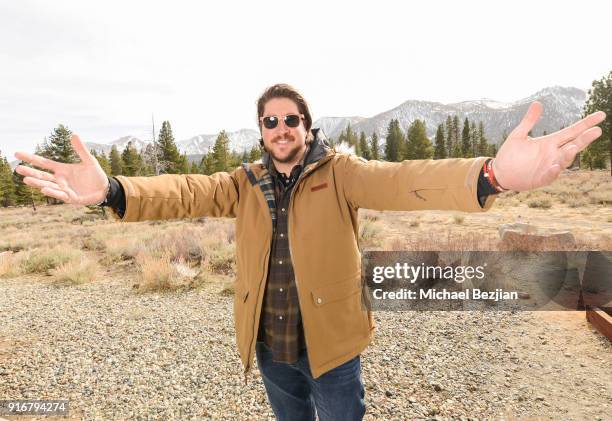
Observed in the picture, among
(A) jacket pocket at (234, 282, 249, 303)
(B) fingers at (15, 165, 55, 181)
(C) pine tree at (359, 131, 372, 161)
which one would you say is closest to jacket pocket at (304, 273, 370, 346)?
(A) jacket pocket at (234, 282, 249, 303)

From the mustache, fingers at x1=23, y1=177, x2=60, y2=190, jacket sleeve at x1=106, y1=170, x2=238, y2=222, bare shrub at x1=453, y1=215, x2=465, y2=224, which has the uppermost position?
the mustache

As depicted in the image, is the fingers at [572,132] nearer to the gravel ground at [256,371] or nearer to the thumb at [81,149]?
the thumb at [81,149]

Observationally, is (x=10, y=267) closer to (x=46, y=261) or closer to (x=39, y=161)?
(x=46, y=261)

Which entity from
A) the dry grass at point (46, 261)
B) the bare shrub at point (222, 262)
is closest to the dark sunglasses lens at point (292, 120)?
the bare shrub at point (222, 262)

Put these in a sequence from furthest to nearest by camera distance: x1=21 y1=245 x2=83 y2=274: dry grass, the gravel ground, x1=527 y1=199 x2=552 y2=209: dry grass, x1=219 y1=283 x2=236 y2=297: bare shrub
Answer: x1=527 y1=199 x2=552 y2=209: dry grass → x1=21 y1=245 x2=83 y2=274: dry grass → x1=219 y1=283 x2=236 y2=297: bare shrub → the gravel ground

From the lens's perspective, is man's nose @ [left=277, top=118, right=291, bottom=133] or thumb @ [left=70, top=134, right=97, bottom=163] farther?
man's nose @ [left=277, top=118, right=291, bottom=133]

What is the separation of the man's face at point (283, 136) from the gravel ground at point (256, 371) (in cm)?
290

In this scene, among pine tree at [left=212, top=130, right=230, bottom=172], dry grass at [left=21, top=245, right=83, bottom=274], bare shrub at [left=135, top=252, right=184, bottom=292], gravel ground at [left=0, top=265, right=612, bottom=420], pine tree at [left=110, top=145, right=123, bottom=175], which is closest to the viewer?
gravel ground at [left=0, top=265, right=612, bottom=420]

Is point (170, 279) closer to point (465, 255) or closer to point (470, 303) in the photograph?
point (470, 303)

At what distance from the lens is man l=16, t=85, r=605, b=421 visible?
6.31 feet

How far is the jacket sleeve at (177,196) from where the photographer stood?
208cm

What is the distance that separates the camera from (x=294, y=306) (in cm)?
212

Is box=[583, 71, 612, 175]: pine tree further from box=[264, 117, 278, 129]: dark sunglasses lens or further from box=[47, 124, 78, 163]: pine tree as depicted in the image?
box=[47, 124, 78, 163]: pine tree

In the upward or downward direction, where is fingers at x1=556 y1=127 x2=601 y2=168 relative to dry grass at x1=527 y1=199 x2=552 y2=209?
upward
